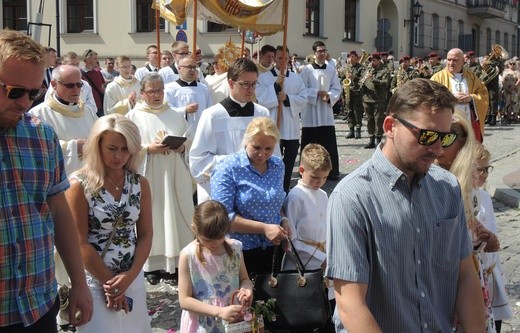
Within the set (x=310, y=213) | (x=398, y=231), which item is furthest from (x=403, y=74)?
(x=398, y=231)

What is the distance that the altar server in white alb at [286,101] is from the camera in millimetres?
9797

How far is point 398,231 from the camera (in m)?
2.64

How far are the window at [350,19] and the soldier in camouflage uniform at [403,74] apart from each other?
14.2 meters

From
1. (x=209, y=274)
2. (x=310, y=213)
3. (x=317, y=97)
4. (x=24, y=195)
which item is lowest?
(x=209, y=274)

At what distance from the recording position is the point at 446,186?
2.86m

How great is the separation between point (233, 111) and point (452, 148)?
268 centimetres

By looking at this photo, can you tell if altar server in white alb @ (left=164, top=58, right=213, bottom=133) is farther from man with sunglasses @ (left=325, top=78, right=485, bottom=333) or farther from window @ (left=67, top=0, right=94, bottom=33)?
window @ (left=67, top=0, right=94, bottom=33)

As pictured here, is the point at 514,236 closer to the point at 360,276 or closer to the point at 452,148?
the point at 452,148

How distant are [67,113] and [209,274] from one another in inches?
109

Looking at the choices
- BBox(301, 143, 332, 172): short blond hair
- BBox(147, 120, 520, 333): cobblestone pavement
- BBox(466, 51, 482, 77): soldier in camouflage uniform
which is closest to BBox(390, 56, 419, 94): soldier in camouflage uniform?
BBox(466, 51, 482, 77): soldier in camouflage uniform

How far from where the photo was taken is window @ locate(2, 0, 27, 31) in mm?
33062

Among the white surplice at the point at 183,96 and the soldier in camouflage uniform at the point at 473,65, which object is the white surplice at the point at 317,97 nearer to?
the white surplice at the point at 183,96

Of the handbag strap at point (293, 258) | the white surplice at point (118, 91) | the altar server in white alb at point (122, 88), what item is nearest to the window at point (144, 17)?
the altar server in white alb at point (122, 88)

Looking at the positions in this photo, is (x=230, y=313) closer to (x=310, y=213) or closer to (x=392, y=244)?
(x=310, y=213)
